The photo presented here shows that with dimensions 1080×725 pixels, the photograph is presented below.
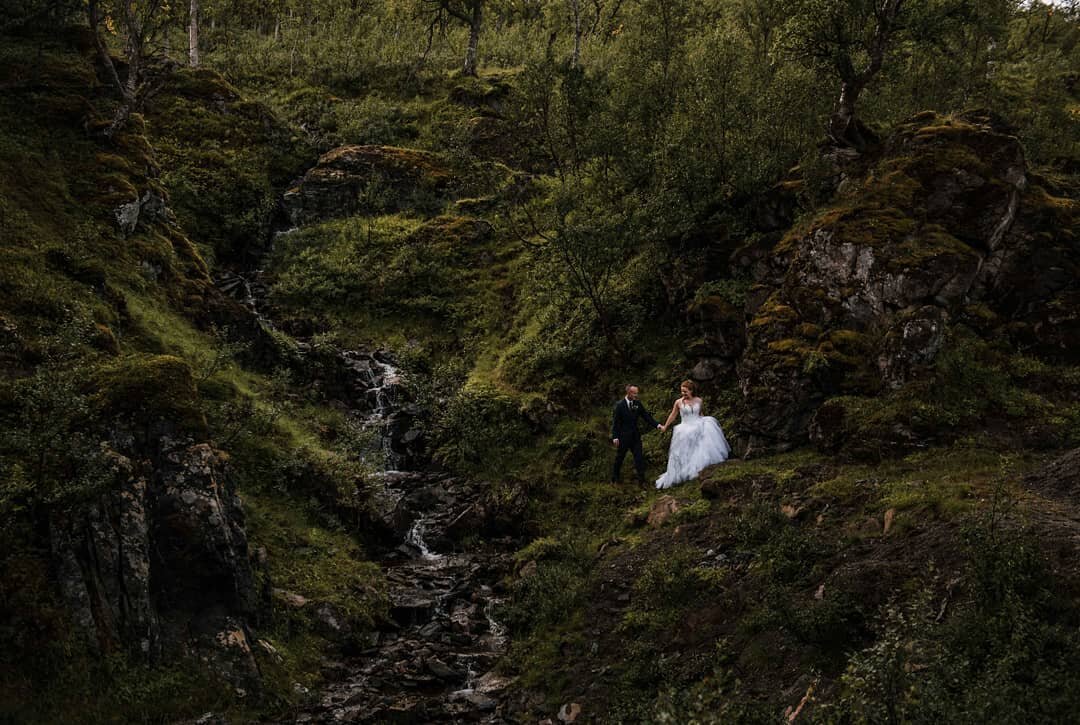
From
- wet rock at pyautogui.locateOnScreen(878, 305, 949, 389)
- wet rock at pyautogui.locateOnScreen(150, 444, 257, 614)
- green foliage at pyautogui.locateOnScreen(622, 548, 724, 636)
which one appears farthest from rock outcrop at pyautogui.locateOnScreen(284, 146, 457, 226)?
green foliage at pyautogui.locateOnScreen(622, 548, 724, 636)

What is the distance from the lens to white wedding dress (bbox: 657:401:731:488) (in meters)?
15.4

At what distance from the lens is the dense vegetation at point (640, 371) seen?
26.9 ft

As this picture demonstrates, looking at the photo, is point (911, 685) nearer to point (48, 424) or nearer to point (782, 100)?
point (48, 424)

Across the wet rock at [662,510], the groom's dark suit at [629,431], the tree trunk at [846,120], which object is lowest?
the wet rock at [662,510]

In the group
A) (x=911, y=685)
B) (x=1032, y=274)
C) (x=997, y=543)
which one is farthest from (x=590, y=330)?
(x=911, y=685)

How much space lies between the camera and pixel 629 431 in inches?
653

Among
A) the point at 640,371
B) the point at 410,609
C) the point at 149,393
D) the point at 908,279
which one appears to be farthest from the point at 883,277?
the point at 149,393

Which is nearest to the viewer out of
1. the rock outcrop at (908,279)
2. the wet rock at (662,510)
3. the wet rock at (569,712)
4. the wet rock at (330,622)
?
the wet rock at (569,712)

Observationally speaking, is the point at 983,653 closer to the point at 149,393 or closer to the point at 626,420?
the point at 626,420

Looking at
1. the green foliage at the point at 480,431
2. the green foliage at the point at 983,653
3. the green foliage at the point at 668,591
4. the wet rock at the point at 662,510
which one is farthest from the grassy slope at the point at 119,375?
Result: the green foliage at the point at 983,653

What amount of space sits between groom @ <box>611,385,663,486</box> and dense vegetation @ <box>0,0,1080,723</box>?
1.10 m

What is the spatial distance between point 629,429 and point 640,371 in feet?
14.0

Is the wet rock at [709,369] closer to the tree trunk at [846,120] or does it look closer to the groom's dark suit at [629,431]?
the groom's dark suit at [629,431]

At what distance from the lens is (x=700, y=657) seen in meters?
9.18
